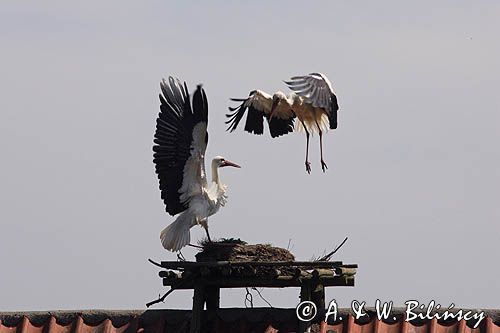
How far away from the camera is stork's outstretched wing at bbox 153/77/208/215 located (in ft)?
29.8

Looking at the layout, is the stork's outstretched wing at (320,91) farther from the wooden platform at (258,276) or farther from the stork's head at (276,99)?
the wooden platform at (258,276)

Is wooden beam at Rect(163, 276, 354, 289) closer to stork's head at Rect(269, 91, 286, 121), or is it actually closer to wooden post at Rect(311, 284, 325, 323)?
wooden post at Rect(311, 284, 325, 323)

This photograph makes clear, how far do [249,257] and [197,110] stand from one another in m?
1.19

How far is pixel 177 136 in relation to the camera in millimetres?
9125

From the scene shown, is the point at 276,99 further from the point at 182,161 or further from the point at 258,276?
the point at 258,276

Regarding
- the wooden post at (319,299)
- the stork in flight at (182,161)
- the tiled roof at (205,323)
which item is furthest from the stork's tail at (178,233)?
the wooden post at (319,299)

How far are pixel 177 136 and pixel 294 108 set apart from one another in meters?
2.22

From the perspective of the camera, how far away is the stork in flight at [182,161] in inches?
358

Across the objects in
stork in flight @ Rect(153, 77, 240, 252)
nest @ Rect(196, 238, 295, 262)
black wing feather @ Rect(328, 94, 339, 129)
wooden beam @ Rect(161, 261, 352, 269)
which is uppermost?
black wing feather @ Rect(328, 94, 339, 129)

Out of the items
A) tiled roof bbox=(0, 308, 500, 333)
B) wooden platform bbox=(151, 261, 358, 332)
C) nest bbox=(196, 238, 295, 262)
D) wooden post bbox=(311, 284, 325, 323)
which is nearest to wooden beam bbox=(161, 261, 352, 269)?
wooden platform bbox=(151, 261, 358, 332)

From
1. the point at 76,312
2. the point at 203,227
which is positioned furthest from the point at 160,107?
the point at 76,312

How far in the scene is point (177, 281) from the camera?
788cm

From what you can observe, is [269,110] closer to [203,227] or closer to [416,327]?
[203,227]

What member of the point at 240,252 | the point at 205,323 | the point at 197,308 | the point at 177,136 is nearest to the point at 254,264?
the point at 197,308
